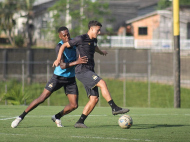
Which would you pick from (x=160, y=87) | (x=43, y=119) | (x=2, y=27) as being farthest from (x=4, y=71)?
(x=2, y=27)

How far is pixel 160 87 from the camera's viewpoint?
2594 centimetres

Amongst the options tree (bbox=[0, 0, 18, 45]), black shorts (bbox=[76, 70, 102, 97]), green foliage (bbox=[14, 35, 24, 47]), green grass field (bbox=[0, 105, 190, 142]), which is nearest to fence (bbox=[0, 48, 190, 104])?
green grass field (bbox=[0, 105, 190, 142])

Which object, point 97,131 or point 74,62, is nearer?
point 97,131

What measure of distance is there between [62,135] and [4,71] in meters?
18.5

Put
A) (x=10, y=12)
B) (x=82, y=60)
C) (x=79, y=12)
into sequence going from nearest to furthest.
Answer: (x=82, y=60)
(x=79, y=12)
(x=10, y=12)

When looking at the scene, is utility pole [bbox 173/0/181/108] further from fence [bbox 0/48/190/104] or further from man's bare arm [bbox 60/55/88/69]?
man's bare arm [bbox 60/55/88/69]

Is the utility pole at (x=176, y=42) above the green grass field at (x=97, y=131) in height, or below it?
above

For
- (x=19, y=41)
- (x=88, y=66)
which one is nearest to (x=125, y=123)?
(x=88, y=66)

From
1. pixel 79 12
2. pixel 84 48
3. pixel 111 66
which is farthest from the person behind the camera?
pixel 79 12

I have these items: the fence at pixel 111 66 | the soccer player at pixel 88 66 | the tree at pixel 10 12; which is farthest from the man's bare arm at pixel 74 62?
the tree at pixel 10 12

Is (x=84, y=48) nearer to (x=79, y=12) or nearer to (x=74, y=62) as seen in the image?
(x=74, y=62)

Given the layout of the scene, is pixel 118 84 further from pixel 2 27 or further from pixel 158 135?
pixel 2 27

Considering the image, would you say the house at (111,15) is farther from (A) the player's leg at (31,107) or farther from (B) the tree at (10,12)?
(A) the player's leg at (31,107)

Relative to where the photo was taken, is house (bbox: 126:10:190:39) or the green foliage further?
the green foliage
